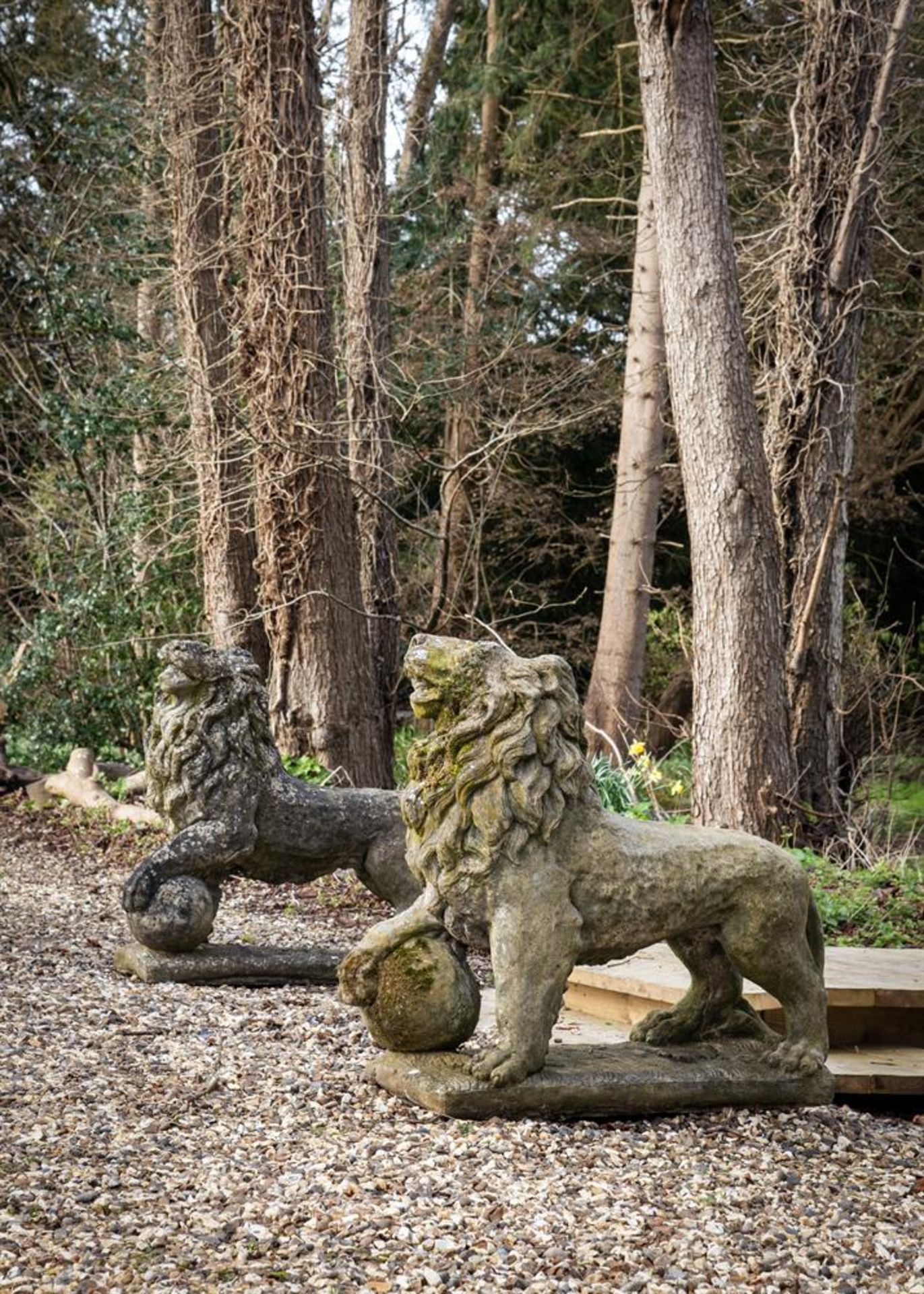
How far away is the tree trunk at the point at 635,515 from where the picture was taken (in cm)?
1347

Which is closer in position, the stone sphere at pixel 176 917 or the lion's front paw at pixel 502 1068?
the lion's front paw at pixel 502 1068

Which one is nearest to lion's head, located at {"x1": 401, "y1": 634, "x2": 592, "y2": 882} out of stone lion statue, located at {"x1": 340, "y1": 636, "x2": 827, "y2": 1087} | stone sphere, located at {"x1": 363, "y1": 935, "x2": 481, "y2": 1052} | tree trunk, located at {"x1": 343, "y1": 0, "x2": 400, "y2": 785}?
stone lion statue, located at {"x1": 340, "y1": 636, "x2": 827, "y2": 1087}

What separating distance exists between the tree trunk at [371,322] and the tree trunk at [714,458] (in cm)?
276

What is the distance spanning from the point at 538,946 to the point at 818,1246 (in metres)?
1.04

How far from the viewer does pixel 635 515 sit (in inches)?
529

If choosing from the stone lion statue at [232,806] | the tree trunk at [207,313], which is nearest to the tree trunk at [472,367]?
the tree trunk at [207,313]

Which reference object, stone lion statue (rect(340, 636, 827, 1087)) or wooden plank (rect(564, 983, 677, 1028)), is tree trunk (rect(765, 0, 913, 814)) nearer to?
wooden plank (rect(564, 983, 677, 1028))

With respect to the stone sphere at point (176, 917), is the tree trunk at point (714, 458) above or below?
above

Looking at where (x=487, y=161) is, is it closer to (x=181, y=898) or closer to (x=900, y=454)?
(x=900, y=454)

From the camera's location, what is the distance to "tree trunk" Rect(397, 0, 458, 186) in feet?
52.7

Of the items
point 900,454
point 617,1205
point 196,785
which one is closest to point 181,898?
point 196,785

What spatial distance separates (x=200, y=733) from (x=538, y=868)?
220 cm

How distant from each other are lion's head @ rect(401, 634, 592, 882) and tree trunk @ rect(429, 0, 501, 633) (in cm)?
676

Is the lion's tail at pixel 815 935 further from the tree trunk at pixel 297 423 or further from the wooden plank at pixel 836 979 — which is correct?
the tree trunk at pixel 297 423
